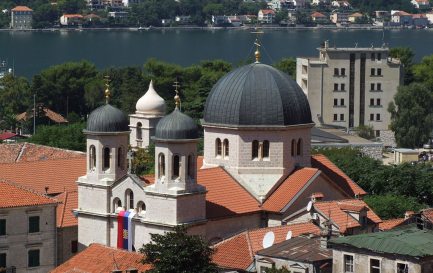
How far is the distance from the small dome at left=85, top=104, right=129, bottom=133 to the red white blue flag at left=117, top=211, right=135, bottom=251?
254 centimetres

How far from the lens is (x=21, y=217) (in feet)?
154

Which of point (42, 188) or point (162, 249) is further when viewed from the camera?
point (42, 188)

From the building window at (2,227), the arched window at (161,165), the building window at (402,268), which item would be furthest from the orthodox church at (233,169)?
the building window at (402,268)

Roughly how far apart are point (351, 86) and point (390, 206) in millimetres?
43377

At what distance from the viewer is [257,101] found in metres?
48.3

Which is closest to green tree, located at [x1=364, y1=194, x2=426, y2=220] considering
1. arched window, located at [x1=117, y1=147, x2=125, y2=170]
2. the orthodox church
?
the orthodox church

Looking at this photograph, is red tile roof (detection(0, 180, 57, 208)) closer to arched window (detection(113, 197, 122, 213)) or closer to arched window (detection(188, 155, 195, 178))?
arched window (detection(113, 197, 122, 213))

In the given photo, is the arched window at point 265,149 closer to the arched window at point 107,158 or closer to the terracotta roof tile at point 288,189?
the terracotta roof tile at point 288,189

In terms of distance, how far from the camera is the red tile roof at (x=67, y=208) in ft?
162

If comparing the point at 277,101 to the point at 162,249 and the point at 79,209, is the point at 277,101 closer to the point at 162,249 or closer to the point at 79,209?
the point at 79,209

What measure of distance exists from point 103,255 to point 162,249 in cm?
450

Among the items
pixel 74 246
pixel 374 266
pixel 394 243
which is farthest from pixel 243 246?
pixel 74 246

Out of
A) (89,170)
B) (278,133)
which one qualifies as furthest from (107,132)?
(278,133)

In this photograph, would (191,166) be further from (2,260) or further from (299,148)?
(2,260)
